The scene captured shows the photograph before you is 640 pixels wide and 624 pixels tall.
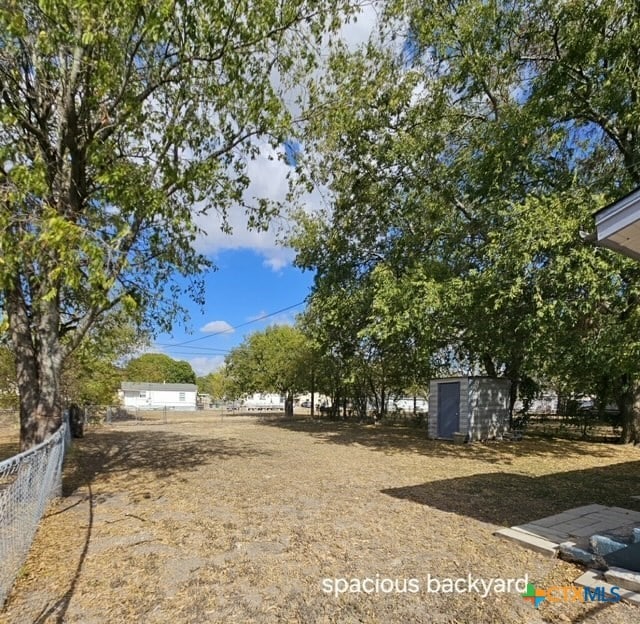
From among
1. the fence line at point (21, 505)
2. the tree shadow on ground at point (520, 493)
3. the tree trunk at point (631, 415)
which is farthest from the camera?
the tree trunk at point (631, 415)

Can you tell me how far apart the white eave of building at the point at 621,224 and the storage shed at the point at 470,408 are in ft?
33.2

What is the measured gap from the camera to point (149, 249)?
26.1 feet

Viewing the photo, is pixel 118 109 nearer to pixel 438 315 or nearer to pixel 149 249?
pixel 149 249

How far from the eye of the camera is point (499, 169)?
948 cm

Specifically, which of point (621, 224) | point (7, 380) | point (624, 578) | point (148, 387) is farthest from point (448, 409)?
point (148, 387)

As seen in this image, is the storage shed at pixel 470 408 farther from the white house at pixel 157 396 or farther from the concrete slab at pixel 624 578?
the white house at pixel 157 396

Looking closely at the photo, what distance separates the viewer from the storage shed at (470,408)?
13156mm

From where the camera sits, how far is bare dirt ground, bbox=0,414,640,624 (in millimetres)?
2926

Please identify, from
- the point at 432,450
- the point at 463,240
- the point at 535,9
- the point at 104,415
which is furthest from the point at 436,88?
the point at 104,415

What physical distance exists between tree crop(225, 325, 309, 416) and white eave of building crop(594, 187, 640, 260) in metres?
21.4

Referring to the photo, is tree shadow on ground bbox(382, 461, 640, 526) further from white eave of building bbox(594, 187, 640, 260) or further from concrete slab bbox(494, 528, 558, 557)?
white eave of building bbox(594, 187, 640, 260)

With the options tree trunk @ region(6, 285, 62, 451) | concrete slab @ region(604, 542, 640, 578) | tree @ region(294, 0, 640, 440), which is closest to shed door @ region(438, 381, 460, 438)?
tree @ region(294, 0, 640, 440)

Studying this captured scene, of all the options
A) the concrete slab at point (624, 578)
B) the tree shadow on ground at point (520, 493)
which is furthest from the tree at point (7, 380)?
the concrete slab at point (624, 578)

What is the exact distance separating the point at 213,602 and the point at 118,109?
20.8ft
